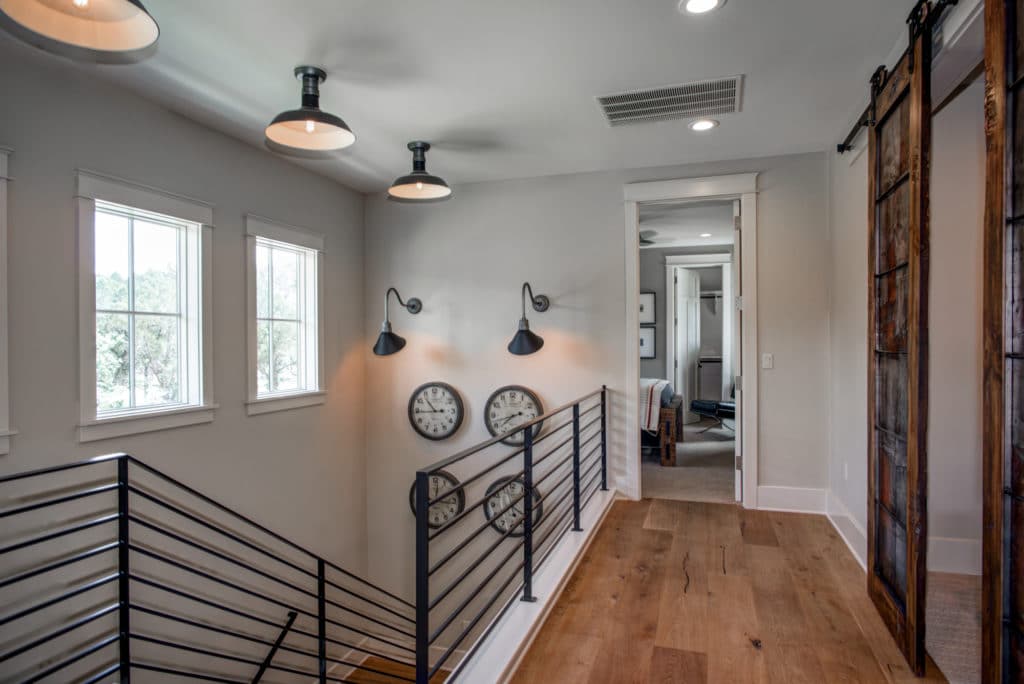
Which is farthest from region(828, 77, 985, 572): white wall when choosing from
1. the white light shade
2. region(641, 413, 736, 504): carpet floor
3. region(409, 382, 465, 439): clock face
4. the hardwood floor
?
the hardwood floor

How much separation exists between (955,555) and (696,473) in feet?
8.05

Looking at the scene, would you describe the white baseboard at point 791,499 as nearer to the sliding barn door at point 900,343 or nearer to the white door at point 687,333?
the sliding barn door at point 900,343

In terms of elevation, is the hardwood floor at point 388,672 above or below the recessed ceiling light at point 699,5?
below

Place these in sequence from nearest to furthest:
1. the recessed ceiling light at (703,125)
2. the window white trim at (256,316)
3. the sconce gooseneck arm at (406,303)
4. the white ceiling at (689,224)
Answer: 1. the recessed ceiling light at (703,125)
2. the window white trim at (256,316)
3. the sconce gooseneck arm at (406,303)
4. the white ceiling at (689,224)

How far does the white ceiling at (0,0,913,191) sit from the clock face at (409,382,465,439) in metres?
1.88

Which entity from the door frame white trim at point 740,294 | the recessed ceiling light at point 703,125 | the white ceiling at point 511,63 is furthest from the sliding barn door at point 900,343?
the door frame white trim at point 740,294

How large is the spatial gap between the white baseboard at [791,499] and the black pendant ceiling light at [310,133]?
3381 millimetres

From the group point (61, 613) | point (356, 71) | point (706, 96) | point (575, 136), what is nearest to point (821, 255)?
point (706, 96)

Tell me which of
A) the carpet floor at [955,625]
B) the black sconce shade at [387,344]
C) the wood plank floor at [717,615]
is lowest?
the wood plank floor at [717,615]

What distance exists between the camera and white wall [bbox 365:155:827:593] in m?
3.89

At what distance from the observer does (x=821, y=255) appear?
385 cm

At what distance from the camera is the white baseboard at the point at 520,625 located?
6.59 ft

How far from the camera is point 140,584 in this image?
2.90 metres

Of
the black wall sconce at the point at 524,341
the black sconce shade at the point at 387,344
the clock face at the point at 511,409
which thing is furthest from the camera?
the clock face at the point at 511,409
